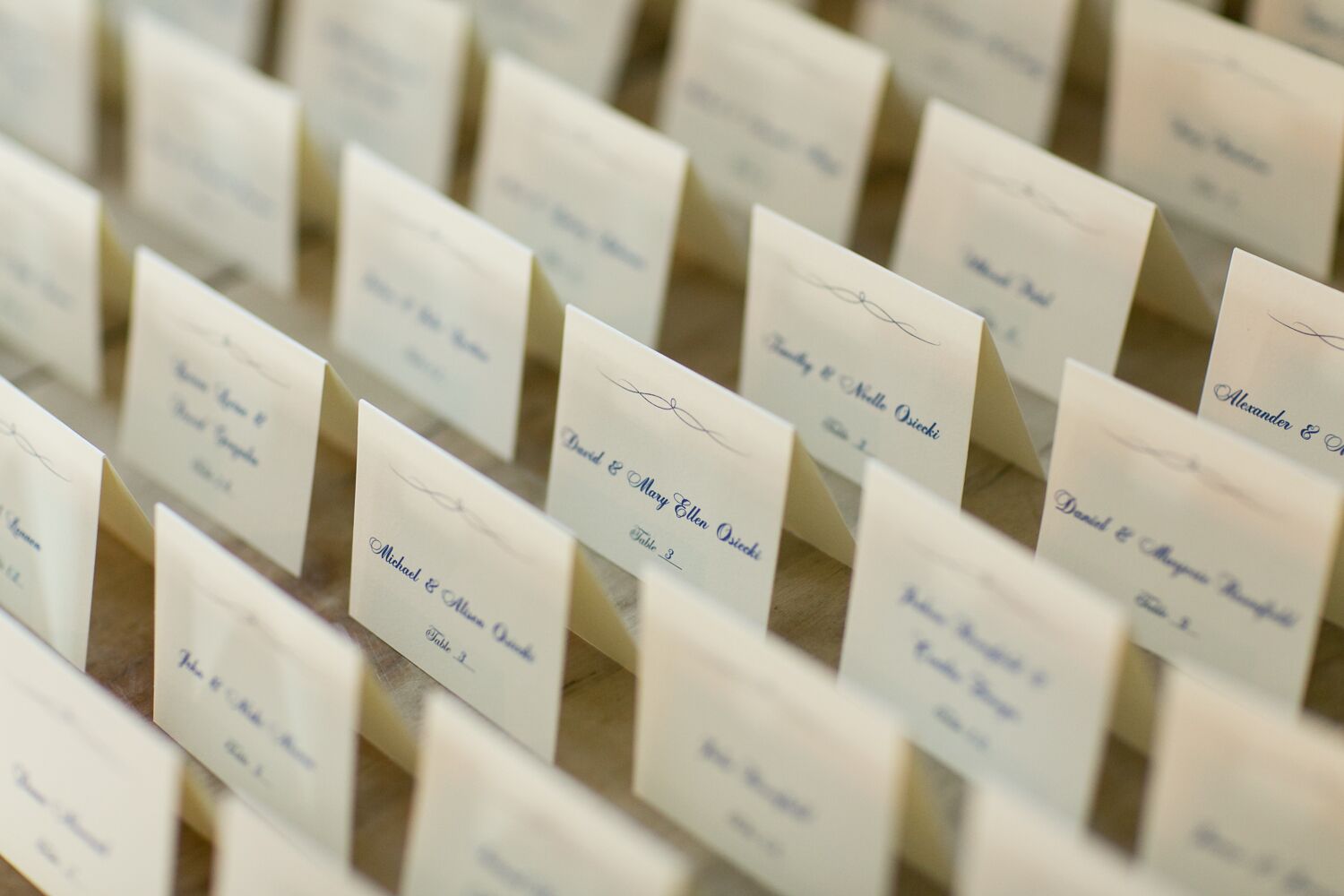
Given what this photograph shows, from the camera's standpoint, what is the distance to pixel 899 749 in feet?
3.51

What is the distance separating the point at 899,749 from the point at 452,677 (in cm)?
48

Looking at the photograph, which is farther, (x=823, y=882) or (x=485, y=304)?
(x=485, y=304)

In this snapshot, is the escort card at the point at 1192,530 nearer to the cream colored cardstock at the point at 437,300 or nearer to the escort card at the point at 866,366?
the escort card at the point at 866,366

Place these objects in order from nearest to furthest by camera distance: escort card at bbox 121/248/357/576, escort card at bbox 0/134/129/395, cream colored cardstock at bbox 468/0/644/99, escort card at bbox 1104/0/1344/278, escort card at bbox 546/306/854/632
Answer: escort card at bbox 546/306/854/632
escort card at bbox 121/248/357/576
escort card at bbox 1104/0/1344/278
escort card at bbox 0/134/129/395
cream colored cardstock at bbox 468/0/644/99

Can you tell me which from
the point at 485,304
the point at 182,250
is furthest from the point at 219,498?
the point at 182,250

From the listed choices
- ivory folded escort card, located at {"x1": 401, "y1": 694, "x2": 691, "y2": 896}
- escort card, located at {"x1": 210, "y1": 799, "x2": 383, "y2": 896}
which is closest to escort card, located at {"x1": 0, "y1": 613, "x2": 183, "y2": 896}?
escort card, located at {"x1": 210, "y1": 799, "x2": 383, "y2": 896}

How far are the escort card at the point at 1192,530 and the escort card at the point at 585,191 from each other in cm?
53

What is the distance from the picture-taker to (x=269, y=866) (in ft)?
3.62

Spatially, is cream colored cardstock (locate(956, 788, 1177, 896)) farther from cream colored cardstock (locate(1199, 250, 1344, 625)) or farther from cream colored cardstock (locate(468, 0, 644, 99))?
cream colored cardstock (locate(468, 0, 644, 99))

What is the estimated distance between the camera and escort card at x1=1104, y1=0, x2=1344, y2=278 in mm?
1569

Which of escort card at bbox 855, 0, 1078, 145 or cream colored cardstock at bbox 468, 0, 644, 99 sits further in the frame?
cream colored cardstock at bbox 468, 0, 644, 99

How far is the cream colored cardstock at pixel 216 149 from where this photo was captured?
182 centimetres

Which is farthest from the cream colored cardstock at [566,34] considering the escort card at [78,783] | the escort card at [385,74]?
the escort card at [78,783]

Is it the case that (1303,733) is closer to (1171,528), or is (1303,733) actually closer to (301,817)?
(1171,528)
